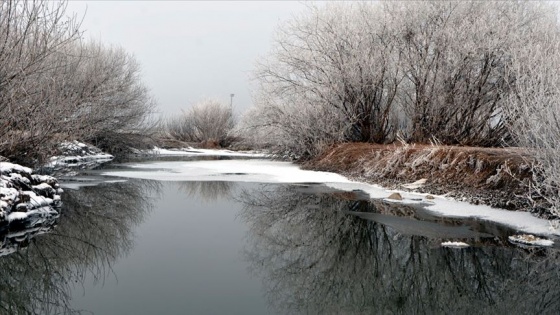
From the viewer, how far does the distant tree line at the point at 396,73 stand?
1653 centimetres

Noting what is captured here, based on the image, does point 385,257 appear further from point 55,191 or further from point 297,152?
point 297,152

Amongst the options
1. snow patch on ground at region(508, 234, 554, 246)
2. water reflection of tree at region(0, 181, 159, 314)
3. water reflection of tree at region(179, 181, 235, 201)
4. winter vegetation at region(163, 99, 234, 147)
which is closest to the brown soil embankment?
snow patch on ground at region(508, 234, 554, 246)

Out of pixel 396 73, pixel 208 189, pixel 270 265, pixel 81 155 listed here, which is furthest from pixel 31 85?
pixel 81 155

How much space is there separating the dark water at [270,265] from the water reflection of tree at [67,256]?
19 mm

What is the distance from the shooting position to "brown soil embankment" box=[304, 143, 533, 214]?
375 inches

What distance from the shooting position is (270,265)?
234 inches

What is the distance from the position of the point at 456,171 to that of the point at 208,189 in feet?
22.2

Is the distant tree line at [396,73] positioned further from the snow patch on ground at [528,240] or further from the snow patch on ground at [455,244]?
the snow patch on ground at [455,244]

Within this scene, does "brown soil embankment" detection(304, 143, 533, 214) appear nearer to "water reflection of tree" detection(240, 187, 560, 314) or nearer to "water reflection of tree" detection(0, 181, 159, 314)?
"water reflection of tree" detection(240, 187, 560, 314)

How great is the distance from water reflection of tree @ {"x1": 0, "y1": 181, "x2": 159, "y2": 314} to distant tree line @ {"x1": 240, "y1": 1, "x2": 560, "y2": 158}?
11548 mm

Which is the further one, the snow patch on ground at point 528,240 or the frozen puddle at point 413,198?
the frozen puddle at point 413,198

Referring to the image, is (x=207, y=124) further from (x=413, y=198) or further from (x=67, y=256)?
(x=67, y=256)

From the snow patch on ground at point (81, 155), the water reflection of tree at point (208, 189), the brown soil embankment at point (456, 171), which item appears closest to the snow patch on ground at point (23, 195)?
the water reflection of tree at point (208, 189)

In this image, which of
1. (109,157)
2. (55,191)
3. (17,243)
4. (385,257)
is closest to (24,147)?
(55,191)
